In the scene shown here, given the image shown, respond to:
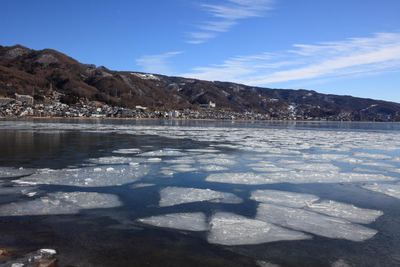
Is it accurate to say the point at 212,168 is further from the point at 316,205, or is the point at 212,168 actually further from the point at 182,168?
the point at 316,205

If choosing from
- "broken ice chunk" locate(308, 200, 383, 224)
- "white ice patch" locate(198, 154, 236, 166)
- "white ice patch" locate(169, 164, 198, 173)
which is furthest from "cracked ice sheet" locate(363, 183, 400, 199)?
"white ice patch" locate(198, 154, 236, 166)

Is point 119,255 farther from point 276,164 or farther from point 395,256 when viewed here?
point 276,164

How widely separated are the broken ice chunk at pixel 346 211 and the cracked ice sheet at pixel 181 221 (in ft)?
7.66

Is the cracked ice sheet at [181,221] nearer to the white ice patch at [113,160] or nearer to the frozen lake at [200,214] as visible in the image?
the frozen lake at [200,214]

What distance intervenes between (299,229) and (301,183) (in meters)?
4.48

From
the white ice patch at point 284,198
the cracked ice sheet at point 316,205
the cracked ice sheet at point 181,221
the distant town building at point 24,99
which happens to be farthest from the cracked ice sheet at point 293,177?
the distant town building at point 24,99

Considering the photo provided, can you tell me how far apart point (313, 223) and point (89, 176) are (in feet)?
20.5

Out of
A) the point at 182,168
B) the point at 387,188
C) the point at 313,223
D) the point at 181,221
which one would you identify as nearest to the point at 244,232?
the point at 181,221

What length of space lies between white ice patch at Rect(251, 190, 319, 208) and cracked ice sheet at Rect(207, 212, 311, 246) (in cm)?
161

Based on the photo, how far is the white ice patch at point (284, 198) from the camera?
8.48 metres

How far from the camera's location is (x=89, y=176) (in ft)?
36.3

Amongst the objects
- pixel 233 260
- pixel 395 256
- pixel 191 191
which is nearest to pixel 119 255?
pixel 233 260

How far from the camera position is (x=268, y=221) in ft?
23.2

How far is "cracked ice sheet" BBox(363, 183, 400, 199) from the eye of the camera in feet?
32.2
